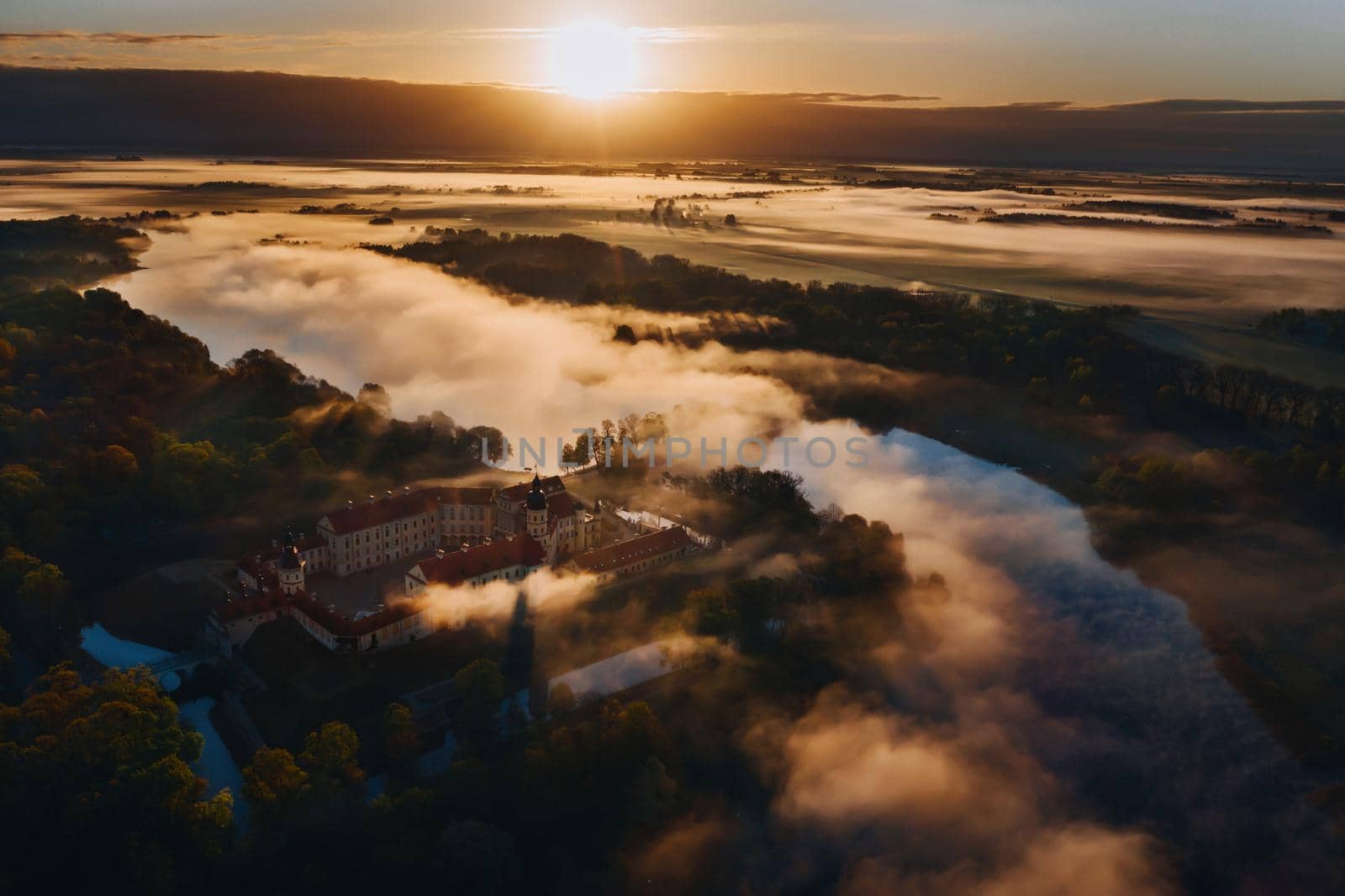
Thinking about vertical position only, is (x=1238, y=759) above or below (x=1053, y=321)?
below

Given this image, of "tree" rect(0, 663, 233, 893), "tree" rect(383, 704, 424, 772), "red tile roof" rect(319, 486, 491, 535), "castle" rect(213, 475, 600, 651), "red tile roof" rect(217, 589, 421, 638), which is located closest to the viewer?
"tree" rect(0, 663, 233, 893)

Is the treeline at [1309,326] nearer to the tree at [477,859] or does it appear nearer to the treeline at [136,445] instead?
the treeline at [136,445]

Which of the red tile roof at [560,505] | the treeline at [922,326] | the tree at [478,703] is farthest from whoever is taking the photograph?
the treeline at [922,326]

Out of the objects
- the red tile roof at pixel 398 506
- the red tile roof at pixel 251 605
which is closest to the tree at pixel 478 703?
the red tile roof at pixel 251 605

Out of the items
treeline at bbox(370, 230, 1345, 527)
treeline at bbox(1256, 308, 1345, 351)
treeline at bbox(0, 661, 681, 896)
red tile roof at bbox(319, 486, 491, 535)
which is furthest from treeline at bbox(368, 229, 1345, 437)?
treeline at bbox(0, 661, 681, 896)

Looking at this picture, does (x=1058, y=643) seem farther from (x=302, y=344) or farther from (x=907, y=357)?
(x=302, y=344)

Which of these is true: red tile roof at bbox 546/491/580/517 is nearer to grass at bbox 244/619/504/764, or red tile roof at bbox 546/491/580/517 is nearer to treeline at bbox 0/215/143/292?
grass at bbox 244/619/504/764

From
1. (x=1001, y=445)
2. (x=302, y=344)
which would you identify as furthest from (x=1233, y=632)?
(x=302, y=344)
